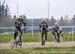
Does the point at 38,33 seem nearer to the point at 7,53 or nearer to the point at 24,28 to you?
the point at 24,28

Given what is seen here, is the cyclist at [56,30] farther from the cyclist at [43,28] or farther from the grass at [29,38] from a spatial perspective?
the cyclist at [43,28]

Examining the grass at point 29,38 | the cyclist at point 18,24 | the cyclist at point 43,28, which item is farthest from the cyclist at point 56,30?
the cyclist at point 18,24

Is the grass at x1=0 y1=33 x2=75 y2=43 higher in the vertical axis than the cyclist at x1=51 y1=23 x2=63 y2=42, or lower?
lower

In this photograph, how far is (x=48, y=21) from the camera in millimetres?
13906

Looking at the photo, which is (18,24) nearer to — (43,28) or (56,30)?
(43,28)

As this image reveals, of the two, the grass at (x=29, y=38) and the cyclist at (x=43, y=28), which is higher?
the cyclist at (x=43, y=28)

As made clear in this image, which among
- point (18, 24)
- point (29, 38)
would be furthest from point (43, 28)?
point (29, 38)

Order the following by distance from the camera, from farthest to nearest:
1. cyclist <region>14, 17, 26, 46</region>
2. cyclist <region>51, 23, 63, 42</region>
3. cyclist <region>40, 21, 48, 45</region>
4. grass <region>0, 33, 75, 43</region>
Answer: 1. grass <region>0, 33, 75, 43</region>
2. cyclist <region>51, 23, 63, 42</region>
3. cyclist <region>40, 21, 48, 45</region>
4. cyclist <region>14, 17, 26, 46</region>

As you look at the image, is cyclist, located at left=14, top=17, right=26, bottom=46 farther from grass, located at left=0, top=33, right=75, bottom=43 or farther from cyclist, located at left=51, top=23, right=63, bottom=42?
cyclist, located at left=51, top=23, right=63, bottom=42

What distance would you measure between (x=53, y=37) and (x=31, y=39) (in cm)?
143

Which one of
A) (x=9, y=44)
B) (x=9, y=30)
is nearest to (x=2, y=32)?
(x=9, y=30)

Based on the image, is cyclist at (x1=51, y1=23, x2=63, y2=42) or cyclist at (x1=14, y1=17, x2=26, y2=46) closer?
cyclist at (x1=14, y1=17, x2=26, y2=46)

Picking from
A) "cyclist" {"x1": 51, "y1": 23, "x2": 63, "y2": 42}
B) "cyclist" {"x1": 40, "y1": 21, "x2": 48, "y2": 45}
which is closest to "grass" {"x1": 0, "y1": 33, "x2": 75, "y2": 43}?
"cyclist" {"x1": 51, "y1": 23, "x2": 63, "y2": 42}

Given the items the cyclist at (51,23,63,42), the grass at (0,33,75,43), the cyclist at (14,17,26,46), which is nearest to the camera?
the cyclist at (14,17,26,46)
